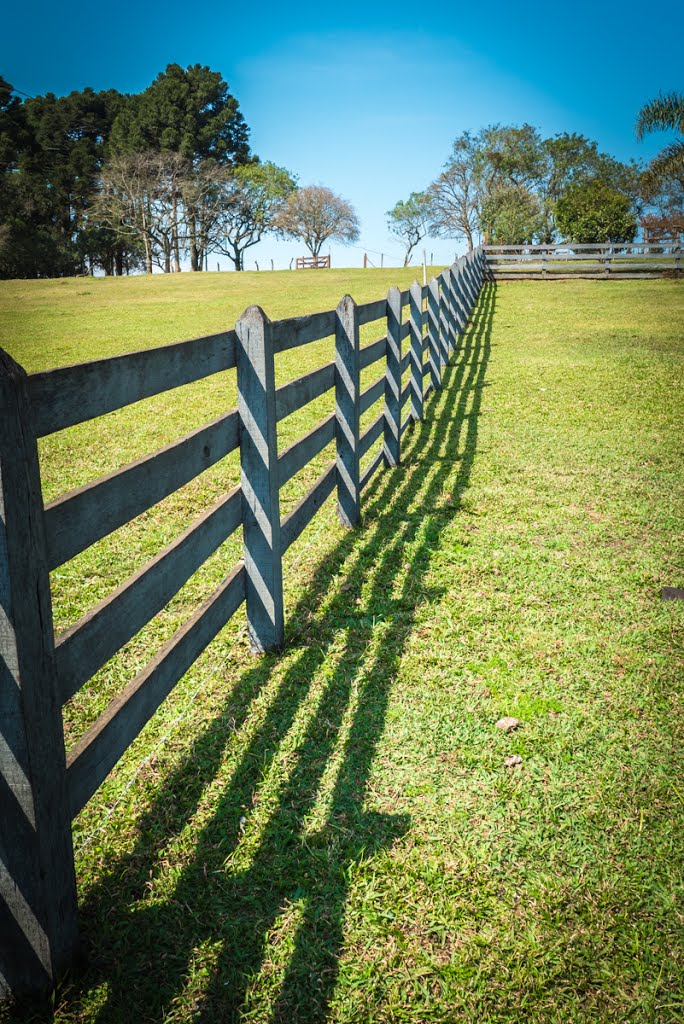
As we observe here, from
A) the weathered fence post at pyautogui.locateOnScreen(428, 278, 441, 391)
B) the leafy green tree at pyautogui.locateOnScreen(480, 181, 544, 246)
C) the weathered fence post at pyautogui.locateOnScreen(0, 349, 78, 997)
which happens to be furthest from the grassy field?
the leafy green tree at pyautogui.locateOnScreen(480, 181, 544, 246)

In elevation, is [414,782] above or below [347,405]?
below

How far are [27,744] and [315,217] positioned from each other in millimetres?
71131

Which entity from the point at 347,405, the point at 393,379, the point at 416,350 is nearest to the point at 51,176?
the point at 416,350

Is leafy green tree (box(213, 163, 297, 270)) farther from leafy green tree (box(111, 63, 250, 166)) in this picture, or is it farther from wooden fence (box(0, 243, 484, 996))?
wooden fence (box(0, 243, 484, 996))

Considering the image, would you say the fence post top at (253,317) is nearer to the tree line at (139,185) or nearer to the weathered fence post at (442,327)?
the weathered fence post at (442,327)

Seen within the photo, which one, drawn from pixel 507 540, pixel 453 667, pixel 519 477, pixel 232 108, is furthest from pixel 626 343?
pixel 232 108

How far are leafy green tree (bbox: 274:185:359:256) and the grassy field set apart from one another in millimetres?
65742

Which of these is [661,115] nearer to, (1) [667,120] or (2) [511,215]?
(1) [667,120]

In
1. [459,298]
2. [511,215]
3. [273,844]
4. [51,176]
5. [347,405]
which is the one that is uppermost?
[51,176]

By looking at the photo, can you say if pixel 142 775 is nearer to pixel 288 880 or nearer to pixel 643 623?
pixel 288 880

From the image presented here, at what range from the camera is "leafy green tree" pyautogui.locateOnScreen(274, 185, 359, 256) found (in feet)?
213

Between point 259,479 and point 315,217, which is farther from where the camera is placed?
point 315,217

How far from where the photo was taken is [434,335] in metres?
10.9

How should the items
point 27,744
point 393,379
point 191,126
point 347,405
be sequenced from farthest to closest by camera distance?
point 191,126
point 393,379
point 347,405
point 27,744
